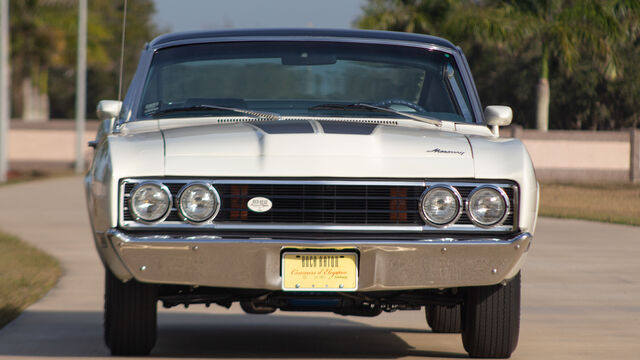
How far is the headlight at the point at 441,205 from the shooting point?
198 inches

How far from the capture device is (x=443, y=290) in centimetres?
563

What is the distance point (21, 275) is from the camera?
9820mm

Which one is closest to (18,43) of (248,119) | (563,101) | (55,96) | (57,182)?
(57,182)

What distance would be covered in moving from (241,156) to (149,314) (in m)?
1.02

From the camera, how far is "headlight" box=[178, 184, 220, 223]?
196 inches

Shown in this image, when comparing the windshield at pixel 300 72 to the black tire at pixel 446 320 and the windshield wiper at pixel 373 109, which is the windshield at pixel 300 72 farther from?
the black tire at pixel 446 320

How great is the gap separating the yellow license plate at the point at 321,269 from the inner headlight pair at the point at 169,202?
1.37 feet

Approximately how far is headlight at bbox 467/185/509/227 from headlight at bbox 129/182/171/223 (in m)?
1.38

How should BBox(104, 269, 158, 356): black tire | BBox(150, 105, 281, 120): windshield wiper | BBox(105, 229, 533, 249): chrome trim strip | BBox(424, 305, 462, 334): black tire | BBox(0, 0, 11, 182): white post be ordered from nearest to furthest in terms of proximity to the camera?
BBox(105, 229, 533, 249): chrome trim strip
BBox(104, 269, 158, 356): black tire
BBox(150, 105, 281, 120): windshield wiper
BBox(424, 305, 462, 334): black tire
BBox(0, 0, 11, 182): white post

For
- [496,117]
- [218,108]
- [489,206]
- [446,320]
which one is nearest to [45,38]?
[446,320]

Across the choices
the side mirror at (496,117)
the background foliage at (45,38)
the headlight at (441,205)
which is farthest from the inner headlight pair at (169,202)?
the background foliage at (45,38)

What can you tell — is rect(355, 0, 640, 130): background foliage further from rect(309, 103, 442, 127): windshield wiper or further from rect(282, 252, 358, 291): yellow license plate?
rect(282, 252, 358, 291): yellow license plate

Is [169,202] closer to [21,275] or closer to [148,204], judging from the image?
[148,204]

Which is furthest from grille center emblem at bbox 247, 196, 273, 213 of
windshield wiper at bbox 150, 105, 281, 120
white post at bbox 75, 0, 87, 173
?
white post at bbox 75, 0, 87, 173
